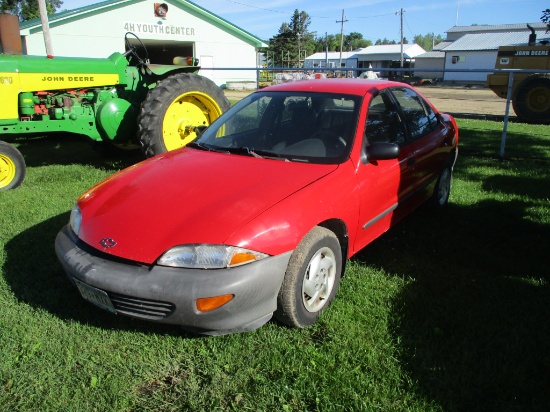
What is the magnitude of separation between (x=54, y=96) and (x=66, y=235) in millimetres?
4120

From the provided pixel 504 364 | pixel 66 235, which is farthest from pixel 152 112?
pixel 504 364

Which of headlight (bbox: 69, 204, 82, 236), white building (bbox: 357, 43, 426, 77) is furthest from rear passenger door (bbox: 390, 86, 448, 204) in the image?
white building (bbox: 357, 43, 426, 77)

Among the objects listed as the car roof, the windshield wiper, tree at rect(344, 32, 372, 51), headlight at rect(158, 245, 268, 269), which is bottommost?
headlight at rect(158, 245, 268, 269)

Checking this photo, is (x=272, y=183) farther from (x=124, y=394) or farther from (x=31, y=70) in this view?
(x=31, y=70)

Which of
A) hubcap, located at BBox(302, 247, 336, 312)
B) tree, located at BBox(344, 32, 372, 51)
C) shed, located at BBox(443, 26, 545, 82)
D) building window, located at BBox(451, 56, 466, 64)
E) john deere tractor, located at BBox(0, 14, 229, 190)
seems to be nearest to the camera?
hubcap, located at BBox(302, 247, 336, 312)

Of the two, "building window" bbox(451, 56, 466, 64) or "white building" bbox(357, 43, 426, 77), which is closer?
"building window" bbox(451, 56, 466, 64)

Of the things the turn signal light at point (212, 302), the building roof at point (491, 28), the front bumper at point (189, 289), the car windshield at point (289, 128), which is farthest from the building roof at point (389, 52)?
the turn signal light at point (212, 302)

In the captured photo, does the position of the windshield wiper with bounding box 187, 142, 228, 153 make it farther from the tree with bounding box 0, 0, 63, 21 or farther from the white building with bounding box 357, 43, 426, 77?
the white building with bounding box 357, 43, 426, 77

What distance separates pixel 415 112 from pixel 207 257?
119 inches

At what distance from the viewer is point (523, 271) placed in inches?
146

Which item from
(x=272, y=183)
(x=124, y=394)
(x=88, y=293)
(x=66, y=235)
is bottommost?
(x=124, y=394)

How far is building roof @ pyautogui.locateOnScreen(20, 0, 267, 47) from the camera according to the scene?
1964cm

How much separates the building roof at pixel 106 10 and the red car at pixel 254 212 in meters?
19.7

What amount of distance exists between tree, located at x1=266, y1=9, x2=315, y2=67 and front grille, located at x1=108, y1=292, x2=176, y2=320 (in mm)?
61026
